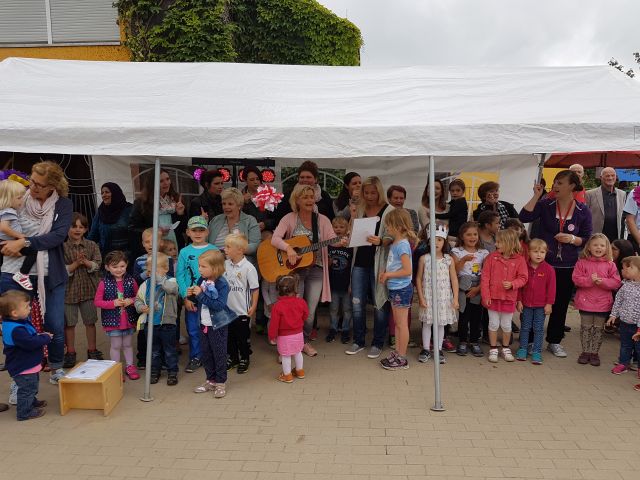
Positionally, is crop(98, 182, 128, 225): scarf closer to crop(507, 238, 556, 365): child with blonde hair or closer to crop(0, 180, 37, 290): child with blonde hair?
crop(0, 180, 37, 290): child with blonde hair

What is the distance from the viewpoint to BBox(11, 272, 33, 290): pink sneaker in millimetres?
3777

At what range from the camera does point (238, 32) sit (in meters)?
10.6

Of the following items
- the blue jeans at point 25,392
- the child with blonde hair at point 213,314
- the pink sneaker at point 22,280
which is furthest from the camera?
the child with blonde hair at point 213,314

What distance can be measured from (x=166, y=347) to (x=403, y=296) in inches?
91.6

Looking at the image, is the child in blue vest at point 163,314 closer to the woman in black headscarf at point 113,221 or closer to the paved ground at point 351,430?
the paved ground at point 351,430

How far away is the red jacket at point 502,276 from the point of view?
479 centimetres

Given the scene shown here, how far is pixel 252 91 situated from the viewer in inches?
186

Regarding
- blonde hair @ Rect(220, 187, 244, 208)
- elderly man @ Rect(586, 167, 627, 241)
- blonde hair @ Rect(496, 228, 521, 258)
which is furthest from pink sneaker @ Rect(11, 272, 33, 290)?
elderly man @ Rect(586, 167, 627, 241)

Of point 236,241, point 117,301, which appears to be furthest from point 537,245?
→ point 117,301

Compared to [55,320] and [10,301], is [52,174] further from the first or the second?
[55,320]

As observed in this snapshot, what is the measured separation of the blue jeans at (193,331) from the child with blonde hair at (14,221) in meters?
1.37

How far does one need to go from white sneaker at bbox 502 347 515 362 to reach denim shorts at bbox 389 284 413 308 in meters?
1.28

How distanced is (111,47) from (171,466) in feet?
30.8

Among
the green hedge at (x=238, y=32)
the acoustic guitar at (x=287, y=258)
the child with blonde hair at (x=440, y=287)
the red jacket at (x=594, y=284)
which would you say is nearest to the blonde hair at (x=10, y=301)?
the acoustic guitar at (x=287, y=258)
